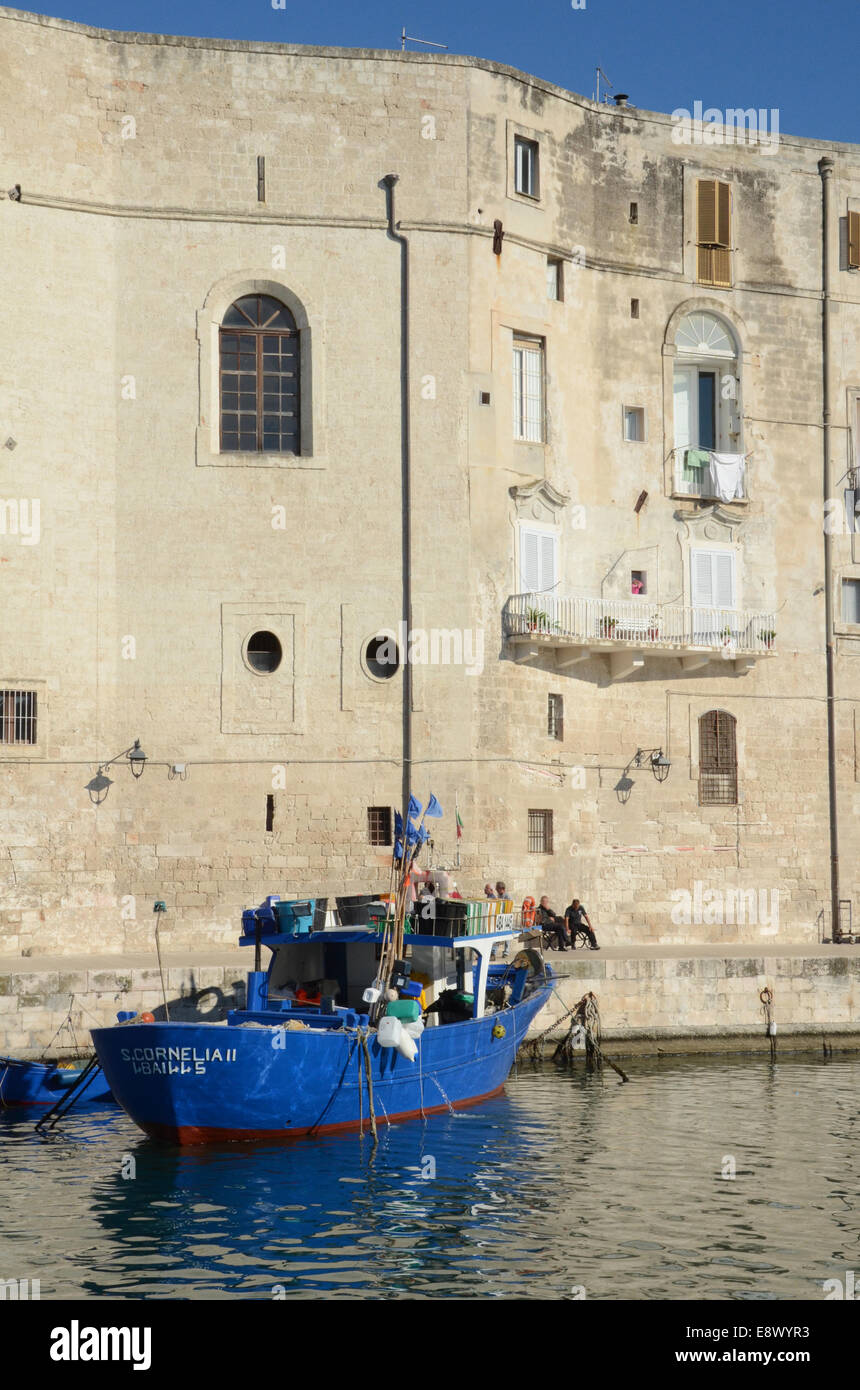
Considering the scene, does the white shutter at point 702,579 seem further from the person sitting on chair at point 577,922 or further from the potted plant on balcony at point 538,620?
the person sitting on chair at point 577,922

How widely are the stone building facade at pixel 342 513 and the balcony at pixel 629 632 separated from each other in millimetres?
81

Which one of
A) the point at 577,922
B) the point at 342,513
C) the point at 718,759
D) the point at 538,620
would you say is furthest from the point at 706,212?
the point at 577,922

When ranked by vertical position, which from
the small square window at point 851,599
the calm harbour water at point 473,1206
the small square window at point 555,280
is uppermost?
the small square window at point 555,280

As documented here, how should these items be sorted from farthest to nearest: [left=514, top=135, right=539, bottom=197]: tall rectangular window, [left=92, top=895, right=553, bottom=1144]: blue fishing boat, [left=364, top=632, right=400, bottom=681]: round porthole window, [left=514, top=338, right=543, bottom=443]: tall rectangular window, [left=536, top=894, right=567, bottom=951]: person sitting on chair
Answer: [left=514, top=338, right=543, bottom=443]: tall rectangular window
[left=514, top=135, right=539, bottom=197]: tall rectangular window
[left=364, top=632, right=400, bottom=681]: round porthole window
[left=536, top=894, right=567, bottom=951]: person sitting on chair
[left=92, top=895, right=553, bottom=1144]: blue fishing boat

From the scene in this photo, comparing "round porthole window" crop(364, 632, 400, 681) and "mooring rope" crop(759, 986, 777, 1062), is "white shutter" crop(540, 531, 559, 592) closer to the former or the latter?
"round porthole window" crop(364, 632, 400, 681)

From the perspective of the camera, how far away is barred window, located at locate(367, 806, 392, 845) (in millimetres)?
32250

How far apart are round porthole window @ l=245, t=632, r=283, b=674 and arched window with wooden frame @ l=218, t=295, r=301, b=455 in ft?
11.5

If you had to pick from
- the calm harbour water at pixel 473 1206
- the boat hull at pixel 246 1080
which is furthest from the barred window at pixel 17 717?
the boat hull at pixel 246 1080

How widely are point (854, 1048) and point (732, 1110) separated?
22.4ft

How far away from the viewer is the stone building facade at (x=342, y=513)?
31.3m

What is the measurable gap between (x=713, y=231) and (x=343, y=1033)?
21.9 metres

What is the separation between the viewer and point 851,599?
3766cm

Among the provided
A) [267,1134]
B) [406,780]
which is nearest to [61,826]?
[406,780]

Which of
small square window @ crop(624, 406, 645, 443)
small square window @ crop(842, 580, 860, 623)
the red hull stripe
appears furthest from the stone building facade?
the red hull stripe
